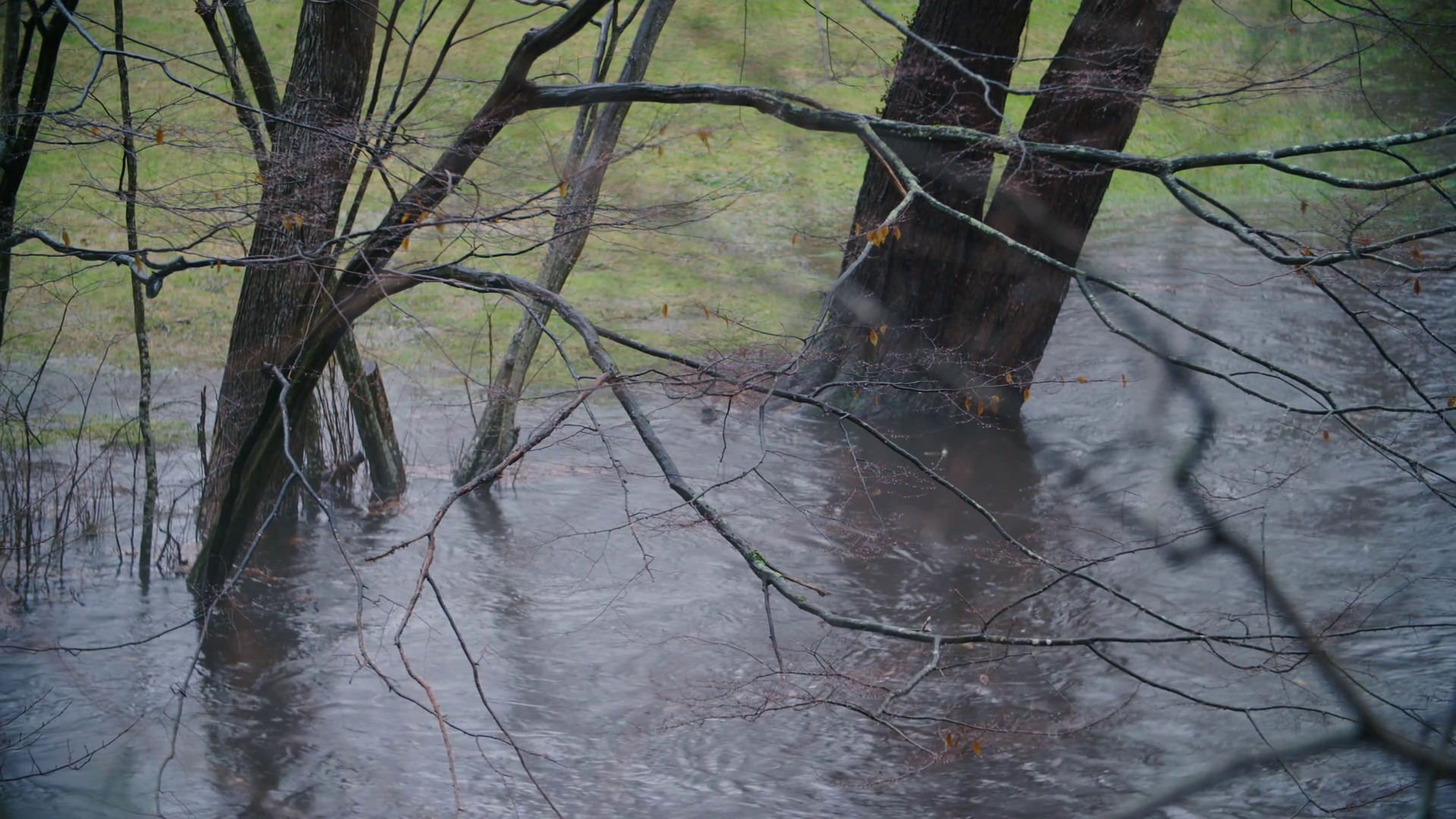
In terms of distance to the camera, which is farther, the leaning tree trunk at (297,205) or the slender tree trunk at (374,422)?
the slender tree trunk at (374,422)

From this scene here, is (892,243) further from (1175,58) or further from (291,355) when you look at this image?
(1175,58)

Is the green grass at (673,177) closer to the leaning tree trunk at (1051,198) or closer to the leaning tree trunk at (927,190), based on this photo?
the leaning tree trunk at (927,190)

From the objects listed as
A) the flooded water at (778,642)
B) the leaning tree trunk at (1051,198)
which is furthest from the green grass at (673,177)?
the flooded water at (778,642)

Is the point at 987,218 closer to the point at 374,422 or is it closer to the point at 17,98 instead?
the point at 374,422

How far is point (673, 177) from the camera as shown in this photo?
48.1 ft

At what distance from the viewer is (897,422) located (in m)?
9.62

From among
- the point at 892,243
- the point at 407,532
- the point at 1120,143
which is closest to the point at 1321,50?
the point at 1120,143

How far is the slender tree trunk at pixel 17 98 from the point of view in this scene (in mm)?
5281

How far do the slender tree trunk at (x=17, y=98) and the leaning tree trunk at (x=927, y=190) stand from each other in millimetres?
4461

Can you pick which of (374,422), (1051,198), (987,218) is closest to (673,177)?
(987,218)

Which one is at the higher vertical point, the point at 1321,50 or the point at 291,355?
the point at 1321,50

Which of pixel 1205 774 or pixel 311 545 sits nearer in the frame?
pixel 1205 774

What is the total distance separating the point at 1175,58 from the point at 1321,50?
2.93 meters

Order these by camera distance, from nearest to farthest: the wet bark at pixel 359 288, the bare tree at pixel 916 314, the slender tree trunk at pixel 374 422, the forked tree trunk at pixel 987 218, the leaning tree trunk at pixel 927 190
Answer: the bare tree at pixel 916 314
the wet bark at pixel 359 288
the slender tree trunk at pixel 374 422
the forked tree trunk at pixel 987 218
the leaning tree trunk at pixel 927 190
